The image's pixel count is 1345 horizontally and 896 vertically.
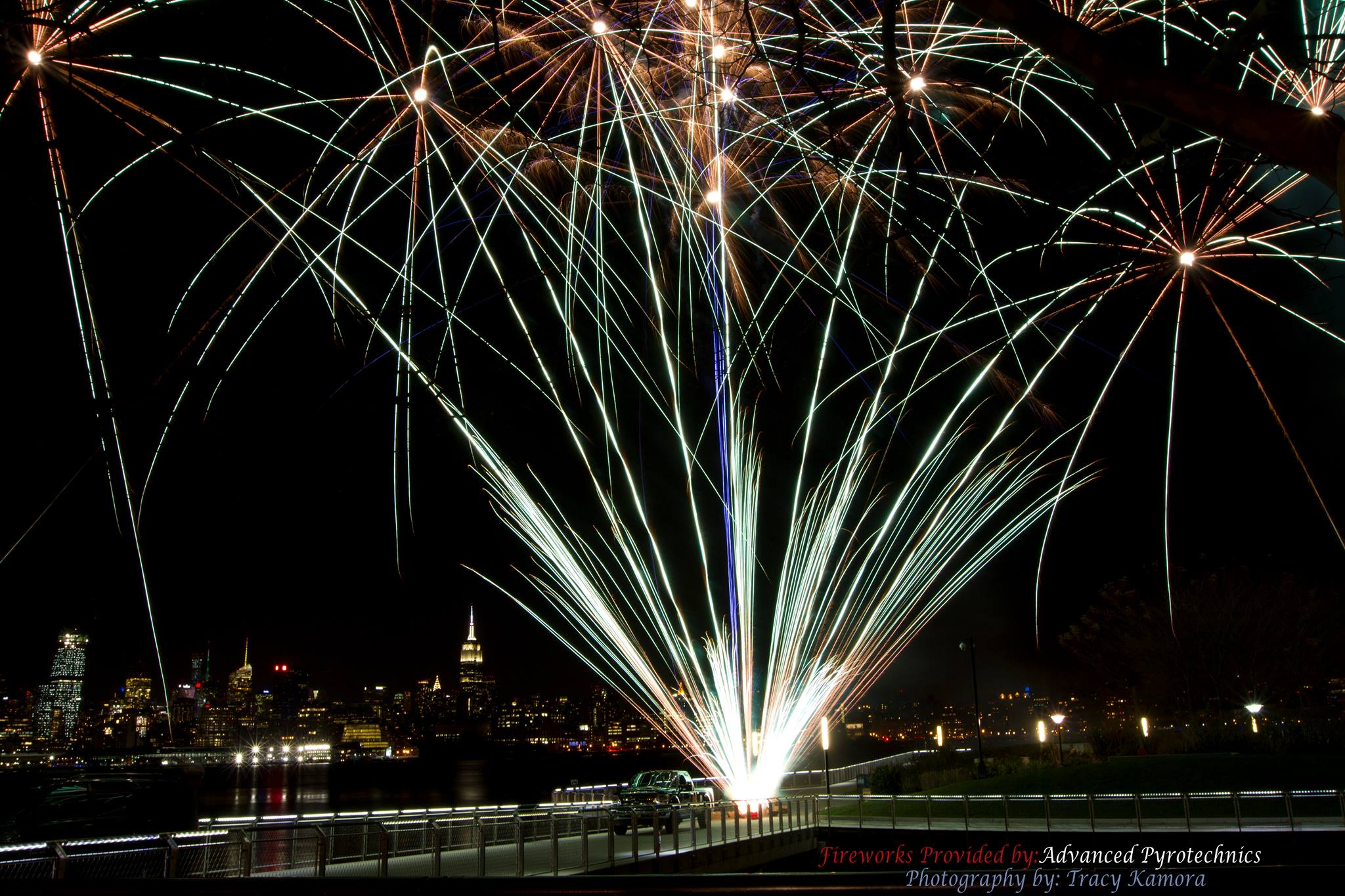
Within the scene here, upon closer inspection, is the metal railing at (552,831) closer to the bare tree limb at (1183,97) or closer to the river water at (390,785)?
the bare tree limb at (1183,97)

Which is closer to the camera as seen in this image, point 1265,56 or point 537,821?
point 1265,56

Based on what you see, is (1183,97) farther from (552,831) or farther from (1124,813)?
(1124,813)

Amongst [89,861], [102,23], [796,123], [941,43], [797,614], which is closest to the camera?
[102,23]

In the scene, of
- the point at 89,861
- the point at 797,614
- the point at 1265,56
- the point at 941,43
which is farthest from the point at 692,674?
the point at 1265,56

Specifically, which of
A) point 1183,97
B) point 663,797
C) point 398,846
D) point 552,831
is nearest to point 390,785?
point 663,797

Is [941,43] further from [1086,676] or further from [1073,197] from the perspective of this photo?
[1086,676]

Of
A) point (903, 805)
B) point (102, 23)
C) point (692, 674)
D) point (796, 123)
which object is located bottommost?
point (903, 805)
